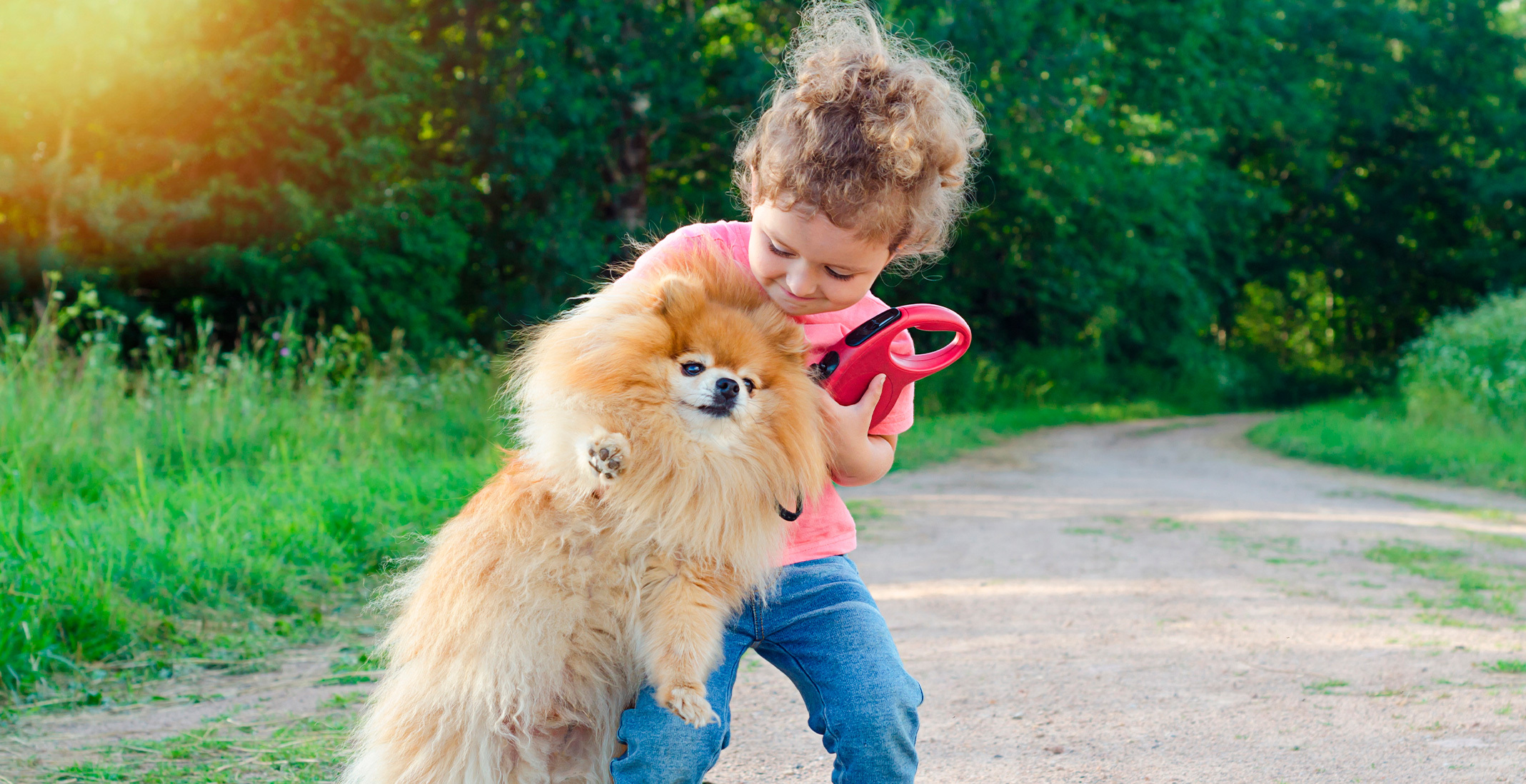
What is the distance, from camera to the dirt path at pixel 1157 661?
3008 mm

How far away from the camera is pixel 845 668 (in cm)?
218

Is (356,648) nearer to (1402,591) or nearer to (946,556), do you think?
(946,556)

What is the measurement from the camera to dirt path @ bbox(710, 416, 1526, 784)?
301 cm

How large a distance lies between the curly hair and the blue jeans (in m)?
0.81

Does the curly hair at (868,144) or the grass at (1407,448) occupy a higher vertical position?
the curly hair at (868,144)

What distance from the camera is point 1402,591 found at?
5152 millimetres

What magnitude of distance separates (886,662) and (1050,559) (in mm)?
4035

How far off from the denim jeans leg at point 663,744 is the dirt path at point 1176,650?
3.05 ft

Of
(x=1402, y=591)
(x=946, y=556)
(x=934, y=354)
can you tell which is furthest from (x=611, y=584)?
(x=1402, y=591)

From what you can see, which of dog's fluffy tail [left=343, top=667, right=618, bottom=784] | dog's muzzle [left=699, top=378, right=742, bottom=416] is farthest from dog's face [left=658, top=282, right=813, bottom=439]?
dog's fluffy tail [left=343, top=667, right=618, bottom=784]

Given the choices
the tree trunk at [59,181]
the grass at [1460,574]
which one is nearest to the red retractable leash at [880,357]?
the grass at [1460,574]

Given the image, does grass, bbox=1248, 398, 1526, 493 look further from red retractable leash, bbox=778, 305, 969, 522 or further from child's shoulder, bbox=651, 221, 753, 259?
child's shoulder, bbox=651, 221, 753, 259

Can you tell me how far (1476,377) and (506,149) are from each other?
43.4 ft

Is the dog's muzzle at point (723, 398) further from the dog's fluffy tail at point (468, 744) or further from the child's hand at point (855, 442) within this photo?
the dog's fluffy tail at point (468, 744)
